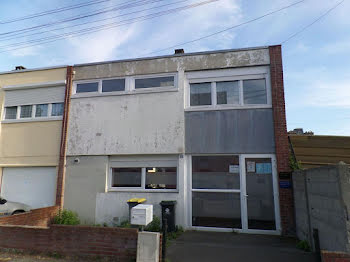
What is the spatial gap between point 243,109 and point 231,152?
1582mm

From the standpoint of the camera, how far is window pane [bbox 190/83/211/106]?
9.09m

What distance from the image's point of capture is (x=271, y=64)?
860cm

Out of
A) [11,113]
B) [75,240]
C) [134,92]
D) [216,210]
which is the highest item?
[134,92]

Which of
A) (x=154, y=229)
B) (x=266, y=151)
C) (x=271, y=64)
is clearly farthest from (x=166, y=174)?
(x=271, y=64)

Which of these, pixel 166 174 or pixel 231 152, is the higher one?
pixel 231 152

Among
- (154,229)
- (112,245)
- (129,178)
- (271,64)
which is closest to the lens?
(112,245)

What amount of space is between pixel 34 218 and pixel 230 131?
7.09 meters

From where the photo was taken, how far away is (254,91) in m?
8.75

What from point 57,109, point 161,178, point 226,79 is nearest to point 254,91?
point 226,79

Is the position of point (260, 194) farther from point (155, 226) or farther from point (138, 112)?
point (138, 112)

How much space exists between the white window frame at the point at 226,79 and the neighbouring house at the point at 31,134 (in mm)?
5507

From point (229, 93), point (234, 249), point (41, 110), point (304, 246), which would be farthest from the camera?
point (41, 110)

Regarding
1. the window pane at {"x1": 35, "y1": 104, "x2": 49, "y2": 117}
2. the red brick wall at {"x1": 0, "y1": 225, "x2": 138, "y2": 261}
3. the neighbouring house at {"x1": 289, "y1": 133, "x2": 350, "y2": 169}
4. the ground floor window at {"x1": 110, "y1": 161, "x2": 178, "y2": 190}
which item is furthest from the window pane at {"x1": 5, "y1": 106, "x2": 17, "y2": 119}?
the neighbouring house at {"x1": 289, "y1": 133, "x2": 350, "y2": 169}

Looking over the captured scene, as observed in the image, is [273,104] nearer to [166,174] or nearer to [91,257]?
[166,174]
